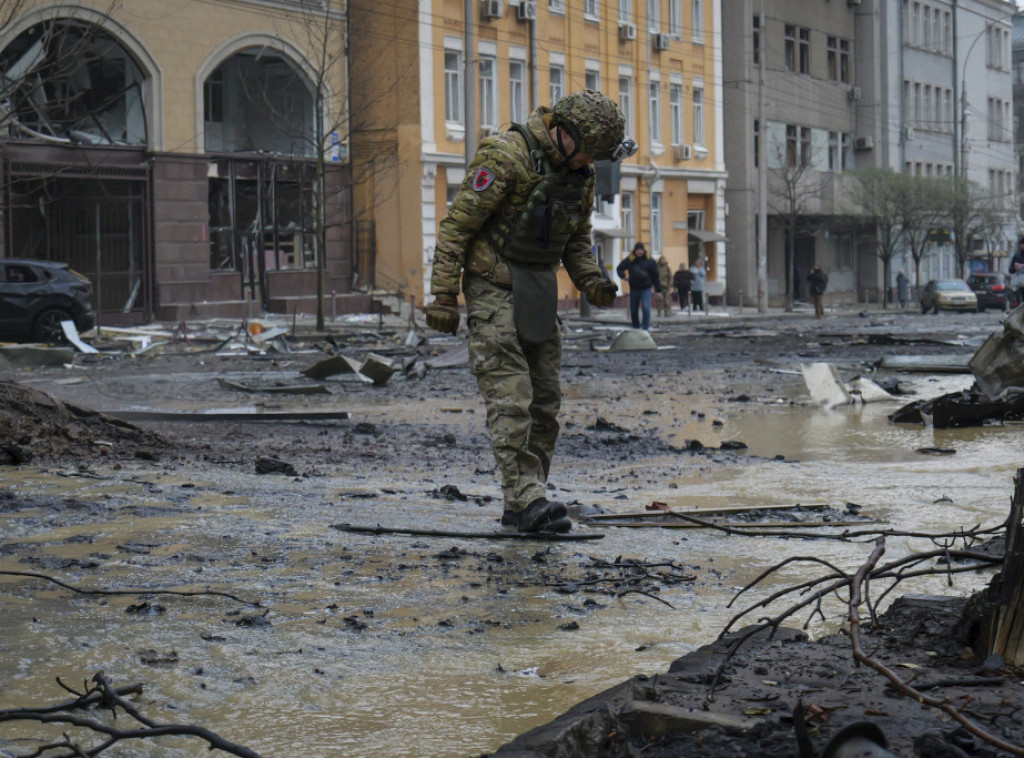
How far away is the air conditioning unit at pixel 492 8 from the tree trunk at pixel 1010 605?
38.8 meters

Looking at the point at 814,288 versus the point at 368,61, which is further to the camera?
the point at 814,288

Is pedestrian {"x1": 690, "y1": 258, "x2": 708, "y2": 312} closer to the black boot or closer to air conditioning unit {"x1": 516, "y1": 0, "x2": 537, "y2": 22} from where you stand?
air conditioning unit {"x1": 516, "y1": 0, "x2": 537, "y2": 22}

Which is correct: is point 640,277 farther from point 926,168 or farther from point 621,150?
point 926,168

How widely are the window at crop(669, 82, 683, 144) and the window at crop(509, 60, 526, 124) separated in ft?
28.3

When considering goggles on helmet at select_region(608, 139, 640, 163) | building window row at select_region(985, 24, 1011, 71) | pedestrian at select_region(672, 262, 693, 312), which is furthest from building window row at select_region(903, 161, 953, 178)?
goggles on helmet at select_region(608, 139, 640, 163)

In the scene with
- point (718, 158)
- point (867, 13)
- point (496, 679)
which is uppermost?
point (867, 13)

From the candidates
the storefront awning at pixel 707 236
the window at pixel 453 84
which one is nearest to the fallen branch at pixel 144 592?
the window at pixel 453 84

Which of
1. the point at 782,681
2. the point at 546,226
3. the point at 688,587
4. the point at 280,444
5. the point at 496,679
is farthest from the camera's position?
the point at 280,444

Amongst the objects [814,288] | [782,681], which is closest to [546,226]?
[782,681]

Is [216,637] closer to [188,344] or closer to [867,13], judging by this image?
[188,344]

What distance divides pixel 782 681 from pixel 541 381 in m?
3.05

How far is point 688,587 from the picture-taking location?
15.5 ft

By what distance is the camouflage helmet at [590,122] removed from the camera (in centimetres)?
568

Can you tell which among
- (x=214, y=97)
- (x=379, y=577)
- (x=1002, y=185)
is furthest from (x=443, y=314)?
(x=1002, y=185)
